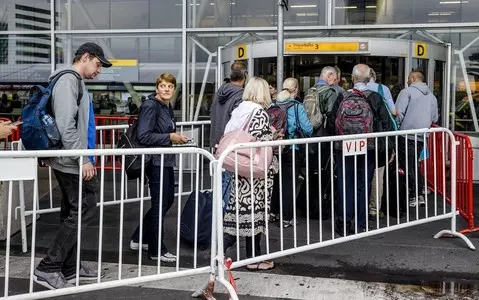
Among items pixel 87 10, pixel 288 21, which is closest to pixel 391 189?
pixel 288 21

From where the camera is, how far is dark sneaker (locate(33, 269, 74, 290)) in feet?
14.2

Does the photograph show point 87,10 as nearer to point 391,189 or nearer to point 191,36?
point 191,36

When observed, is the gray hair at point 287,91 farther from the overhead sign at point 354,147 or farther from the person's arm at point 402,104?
the person's arm at point 402,104

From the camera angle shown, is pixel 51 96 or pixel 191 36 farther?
pixel 191 36

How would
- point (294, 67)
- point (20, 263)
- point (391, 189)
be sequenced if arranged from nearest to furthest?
point (20, 263) → point (391, 189) → point (294, 67)

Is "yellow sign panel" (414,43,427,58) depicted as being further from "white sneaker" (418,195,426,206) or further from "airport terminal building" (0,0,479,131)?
"white sneaker" (418,195,426,206)

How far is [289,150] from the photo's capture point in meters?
6.11

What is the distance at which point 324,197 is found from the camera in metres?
6.49

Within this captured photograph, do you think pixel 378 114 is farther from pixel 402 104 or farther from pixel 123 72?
pixel 123 72

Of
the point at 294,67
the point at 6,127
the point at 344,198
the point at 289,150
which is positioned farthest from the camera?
the point at 294,67

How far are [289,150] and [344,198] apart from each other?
3.01 ft

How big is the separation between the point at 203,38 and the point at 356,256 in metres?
6.98

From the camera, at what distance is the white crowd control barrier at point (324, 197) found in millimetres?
4750

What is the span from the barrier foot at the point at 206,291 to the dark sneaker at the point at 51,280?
1009mm
